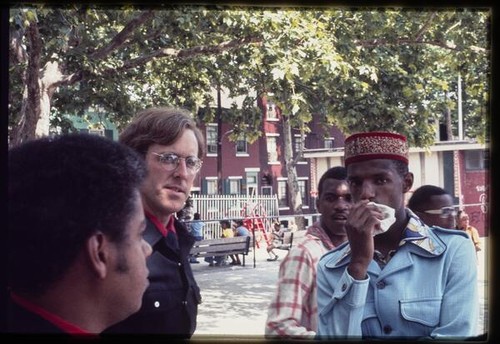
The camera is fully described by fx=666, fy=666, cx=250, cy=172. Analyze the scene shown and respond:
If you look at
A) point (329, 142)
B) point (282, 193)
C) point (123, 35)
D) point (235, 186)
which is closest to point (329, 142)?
point (329, 142)

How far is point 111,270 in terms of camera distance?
86.1 inches

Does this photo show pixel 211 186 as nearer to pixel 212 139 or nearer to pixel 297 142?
pixel 212 139

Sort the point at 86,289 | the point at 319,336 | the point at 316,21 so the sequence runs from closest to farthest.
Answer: the point at 86,289
the point at 319,336
the point at 316,21

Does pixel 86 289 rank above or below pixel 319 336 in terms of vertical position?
above

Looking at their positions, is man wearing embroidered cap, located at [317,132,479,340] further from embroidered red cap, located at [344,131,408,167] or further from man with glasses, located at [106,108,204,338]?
man with glasses, located at [106,108,204,338]

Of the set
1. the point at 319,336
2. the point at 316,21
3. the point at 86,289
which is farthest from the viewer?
the point at 316,21

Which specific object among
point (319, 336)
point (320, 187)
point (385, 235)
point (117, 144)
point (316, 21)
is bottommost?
point (319, 336)

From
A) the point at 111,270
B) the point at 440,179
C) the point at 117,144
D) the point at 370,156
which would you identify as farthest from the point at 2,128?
the point at 440,179

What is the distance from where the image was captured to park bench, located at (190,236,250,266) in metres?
2.40

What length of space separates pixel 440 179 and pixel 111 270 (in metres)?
1.21

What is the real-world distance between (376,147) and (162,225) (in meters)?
0.81

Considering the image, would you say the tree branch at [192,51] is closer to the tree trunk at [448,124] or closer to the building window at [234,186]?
the building window at [234,186]

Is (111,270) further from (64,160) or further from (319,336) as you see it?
(319,336)

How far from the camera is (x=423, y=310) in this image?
2303 millimetres
